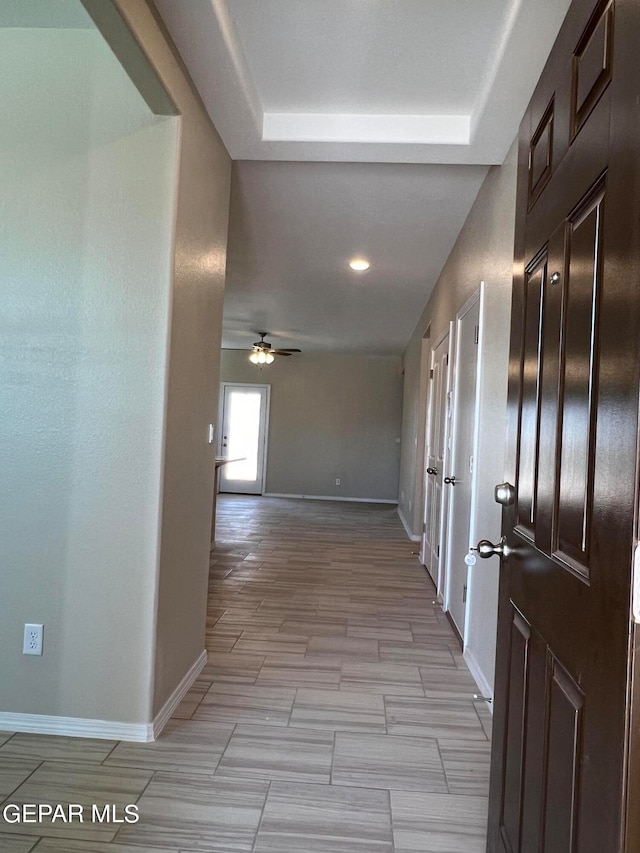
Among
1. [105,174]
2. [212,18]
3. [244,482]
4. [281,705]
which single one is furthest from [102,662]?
[244,482]

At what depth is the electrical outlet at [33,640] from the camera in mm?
2189

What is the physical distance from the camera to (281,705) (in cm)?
249

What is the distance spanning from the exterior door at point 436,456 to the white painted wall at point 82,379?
261 centimetres

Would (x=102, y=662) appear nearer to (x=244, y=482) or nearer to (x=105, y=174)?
(x=105, y=174)

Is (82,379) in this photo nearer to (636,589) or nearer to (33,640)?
(33,640)

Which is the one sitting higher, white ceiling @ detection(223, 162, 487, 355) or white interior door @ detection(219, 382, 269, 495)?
white ceiling @ detection(223, 162, 487, 355)

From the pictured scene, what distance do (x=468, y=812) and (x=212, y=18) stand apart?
2.64m

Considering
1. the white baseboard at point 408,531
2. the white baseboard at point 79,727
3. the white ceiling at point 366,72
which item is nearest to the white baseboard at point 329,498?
the white baseboard at point 408,531

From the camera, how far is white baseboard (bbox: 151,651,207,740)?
2.21 meters

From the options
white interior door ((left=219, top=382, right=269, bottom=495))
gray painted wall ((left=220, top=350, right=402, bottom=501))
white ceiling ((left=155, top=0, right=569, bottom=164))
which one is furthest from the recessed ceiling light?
white interior door ((left=219, top=382, right=269, bottom=495))

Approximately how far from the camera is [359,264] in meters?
4.79

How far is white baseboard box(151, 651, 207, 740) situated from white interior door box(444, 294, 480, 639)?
1.44 m

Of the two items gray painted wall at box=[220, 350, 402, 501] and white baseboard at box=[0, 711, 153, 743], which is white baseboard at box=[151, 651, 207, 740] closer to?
white baseboard at box=[0, 711, 153, 743]

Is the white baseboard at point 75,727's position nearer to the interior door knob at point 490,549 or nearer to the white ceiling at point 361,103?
the interior door knob at point 490,549
